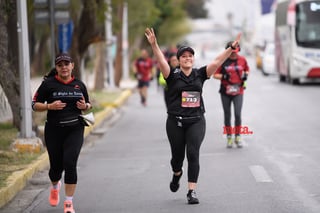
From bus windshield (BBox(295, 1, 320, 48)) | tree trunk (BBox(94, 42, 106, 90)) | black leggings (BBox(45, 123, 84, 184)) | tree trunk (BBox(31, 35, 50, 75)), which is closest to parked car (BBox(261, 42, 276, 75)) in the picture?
bus windshield (BBox(295, 1, 320, 48))

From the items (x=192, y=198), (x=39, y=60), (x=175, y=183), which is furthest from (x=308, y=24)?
(x=192, y=198)

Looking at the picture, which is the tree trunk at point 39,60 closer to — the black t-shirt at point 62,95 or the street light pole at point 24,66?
the street light pole at point 24,66

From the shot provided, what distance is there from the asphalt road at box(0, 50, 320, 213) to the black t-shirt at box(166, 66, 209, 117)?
1045 mm

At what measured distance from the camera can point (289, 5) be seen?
34906 mm

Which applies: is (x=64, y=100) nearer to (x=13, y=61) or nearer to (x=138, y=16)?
(x=13, y=61)

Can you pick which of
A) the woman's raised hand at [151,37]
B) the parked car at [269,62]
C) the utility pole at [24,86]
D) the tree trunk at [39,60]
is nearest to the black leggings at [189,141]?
the woman's raised hand at [151,37]

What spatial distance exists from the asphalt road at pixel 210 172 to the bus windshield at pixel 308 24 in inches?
483

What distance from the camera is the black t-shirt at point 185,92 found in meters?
9.36

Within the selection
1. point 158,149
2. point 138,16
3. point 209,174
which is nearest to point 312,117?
point 158,149

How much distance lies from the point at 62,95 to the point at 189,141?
4.98 feet

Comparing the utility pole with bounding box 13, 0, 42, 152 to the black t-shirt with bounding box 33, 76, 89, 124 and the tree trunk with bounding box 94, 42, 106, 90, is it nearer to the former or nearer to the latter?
the black t-shirt with bounding box 33, 76, 89, 124

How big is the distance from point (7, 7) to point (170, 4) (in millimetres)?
43396

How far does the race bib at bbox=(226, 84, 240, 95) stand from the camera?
14.3 meters

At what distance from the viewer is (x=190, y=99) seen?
938 cm
